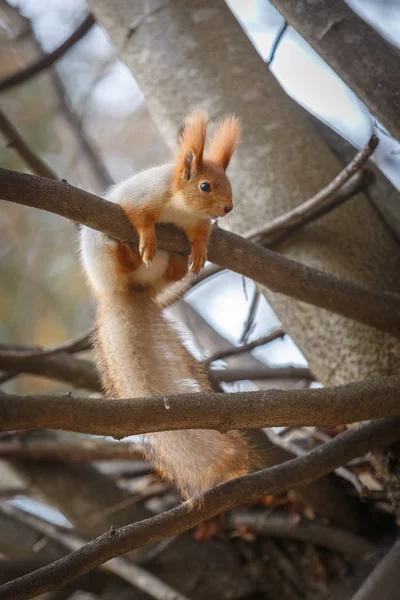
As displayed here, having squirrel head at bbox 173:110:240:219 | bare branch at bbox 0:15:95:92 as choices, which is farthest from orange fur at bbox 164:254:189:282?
bare branch at bbox 0:15:95:92

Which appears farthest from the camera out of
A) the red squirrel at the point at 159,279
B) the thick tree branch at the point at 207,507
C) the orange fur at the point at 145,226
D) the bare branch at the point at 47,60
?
the bare branch at the point at 47,60

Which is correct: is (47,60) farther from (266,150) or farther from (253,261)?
(253,261)

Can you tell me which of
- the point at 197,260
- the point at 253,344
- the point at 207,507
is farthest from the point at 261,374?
the point at 207,507

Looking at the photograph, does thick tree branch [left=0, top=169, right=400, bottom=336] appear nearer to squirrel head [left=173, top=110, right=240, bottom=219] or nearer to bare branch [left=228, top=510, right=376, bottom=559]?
squirrel head [left=173, top=110, right=240, bottom=219]

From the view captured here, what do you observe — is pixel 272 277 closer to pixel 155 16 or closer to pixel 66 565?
pixel 66 565

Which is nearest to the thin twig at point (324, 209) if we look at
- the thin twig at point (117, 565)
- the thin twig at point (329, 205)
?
the thin twig at point (329, 205)

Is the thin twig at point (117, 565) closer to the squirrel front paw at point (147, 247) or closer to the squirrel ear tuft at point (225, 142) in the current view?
the squirrel front paw at point (147, 247)
